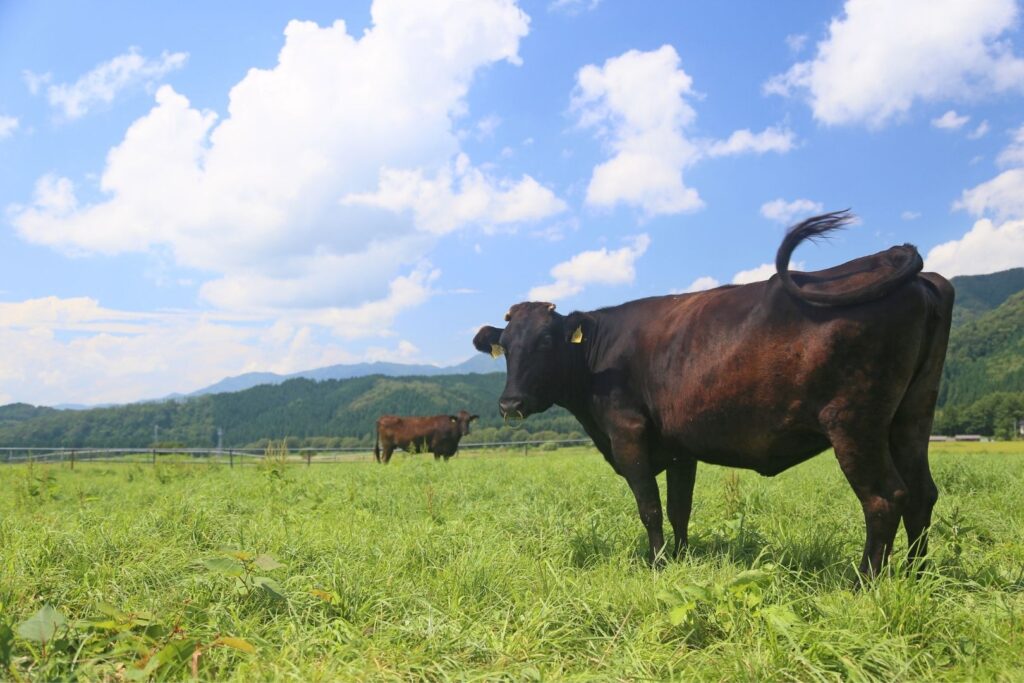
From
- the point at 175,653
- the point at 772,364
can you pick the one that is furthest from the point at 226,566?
the point at 772,364

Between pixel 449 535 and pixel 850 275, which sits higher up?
pixel 850 275

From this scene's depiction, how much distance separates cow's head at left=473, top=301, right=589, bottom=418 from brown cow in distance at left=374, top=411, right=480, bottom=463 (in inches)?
904

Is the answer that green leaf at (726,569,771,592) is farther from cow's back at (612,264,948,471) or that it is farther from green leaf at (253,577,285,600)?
green leaf at (253,577,285,600)

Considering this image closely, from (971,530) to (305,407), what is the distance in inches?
6952

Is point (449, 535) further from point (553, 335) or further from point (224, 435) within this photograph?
point (224, 435)

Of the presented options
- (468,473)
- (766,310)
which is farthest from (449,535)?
(468,473)

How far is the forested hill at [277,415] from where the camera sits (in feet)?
451

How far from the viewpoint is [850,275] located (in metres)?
4.33

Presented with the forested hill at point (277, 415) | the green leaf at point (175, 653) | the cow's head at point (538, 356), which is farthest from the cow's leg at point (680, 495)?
the forested hill at point (277, 415)

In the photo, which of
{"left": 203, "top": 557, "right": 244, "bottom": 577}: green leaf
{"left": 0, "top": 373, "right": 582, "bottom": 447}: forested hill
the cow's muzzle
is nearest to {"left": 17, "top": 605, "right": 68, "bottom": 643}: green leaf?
{"left": 203, "top": 557, "right": 244, "bottom": 577}: green leaf

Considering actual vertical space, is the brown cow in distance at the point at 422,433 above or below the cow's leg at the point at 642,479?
below

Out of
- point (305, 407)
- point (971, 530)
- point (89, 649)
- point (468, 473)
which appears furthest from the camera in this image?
point (305, 407)

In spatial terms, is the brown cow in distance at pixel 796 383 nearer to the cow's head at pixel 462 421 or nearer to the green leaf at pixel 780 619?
the green leaf at pixel 780 619

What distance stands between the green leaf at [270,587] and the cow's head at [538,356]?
2.62 meters
